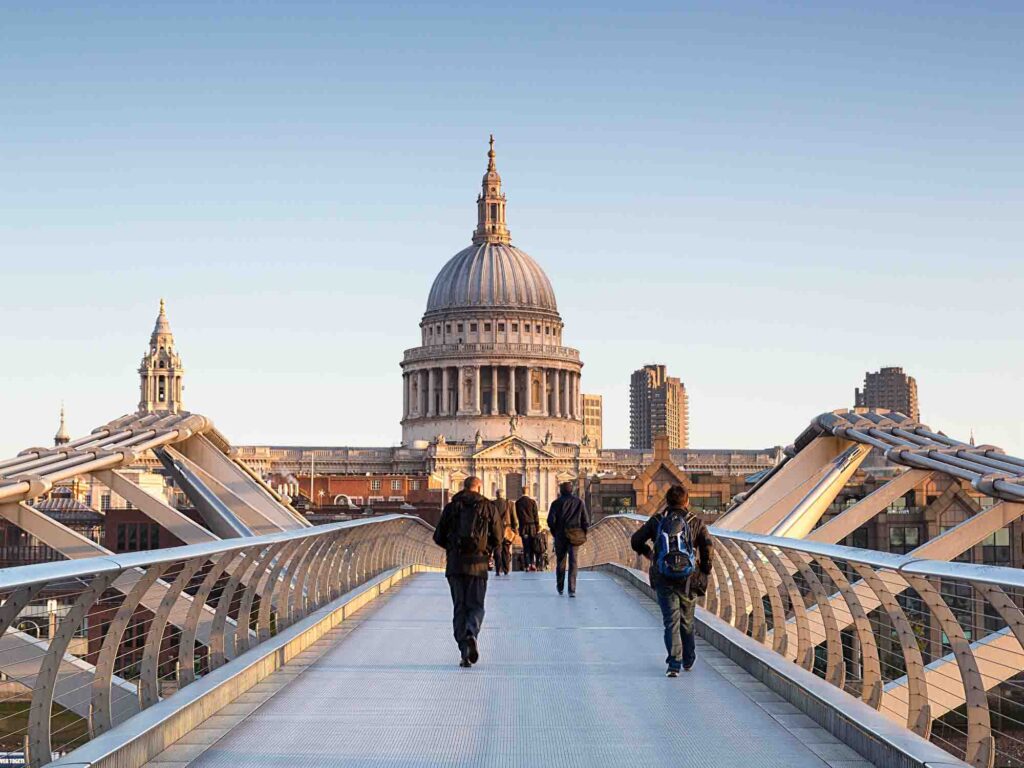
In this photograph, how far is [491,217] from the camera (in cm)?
19412

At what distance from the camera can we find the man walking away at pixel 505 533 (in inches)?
909

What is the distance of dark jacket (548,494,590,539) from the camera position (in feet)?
77.8

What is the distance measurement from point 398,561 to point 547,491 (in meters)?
135

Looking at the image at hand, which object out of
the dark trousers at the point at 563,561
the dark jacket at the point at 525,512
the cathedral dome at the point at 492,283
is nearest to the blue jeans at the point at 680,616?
the dark trousers at the point at 563,561

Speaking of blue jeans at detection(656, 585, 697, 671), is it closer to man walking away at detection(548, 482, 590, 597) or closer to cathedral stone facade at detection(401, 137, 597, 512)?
man walking away at detection(548, 482, 590, 597)

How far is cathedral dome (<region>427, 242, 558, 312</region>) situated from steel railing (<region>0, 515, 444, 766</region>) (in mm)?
156146

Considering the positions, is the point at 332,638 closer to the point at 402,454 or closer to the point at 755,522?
the point at 755,522

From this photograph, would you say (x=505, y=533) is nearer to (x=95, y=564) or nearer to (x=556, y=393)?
(x=95, y=564)

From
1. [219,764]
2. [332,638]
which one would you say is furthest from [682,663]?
[219,764]

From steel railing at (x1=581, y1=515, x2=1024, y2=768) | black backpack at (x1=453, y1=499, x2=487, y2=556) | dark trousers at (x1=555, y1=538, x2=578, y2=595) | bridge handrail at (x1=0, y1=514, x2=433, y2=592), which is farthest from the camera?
dark trousers at (x1=555, y1=538, x2=578, y2=595)

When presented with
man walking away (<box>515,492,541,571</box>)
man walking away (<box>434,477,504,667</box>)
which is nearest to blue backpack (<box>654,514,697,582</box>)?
man walking away (<box>434,477,504,667</box>)

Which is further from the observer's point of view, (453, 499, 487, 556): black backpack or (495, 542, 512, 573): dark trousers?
(495, 542, 512, 573): dark trousers

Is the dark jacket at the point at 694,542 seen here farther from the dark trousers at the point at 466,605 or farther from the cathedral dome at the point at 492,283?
the cathedral dome at the point at 492,283

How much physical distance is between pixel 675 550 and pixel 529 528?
18866 mm
